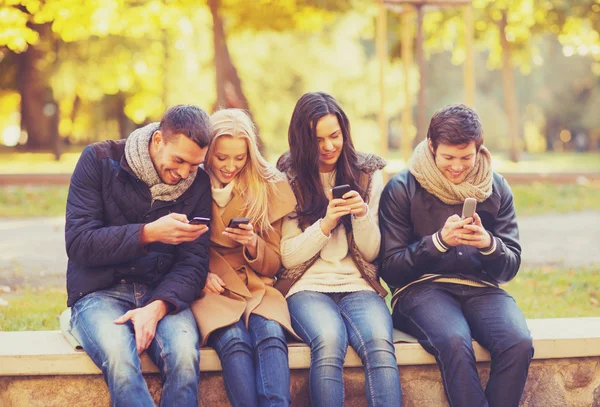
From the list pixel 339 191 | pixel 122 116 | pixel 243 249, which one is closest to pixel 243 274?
pixel 243 249

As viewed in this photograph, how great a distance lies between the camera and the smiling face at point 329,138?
412 centimetres

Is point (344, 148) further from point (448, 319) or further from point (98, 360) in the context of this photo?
point (98, 360)

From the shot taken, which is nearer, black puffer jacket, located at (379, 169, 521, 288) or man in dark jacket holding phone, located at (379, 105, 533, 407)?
man in dark jacket holding phone, located at (379, 105, 533, 407)

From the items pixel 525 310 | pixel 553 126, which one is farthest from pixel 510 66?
pixel 553 126

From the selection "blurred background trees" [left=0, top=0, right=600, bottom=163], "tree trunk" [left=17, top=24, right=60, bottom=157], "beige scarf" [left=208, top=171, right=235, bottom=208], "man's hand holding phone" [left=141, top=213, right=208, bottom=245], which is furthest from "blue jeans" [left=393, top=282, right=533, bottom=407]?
"tree trunk" [left=17, top=24, right=60, bottom=157]

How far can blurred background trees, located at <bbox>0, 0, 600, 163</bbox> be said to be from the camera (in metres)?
14.0

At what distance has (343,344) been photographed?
143 inches

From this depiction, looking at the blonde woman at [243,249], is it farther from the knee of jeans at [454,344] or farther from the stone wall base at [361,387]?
the knee of jeans at [454,344]

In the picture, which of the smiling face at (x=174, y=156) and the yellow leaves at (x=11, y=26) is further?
the yellow leaves at (x=11, y=26)

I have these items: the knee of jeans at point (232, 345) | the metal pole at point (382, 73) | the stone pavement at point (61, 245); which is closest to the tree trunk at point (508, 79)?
the stone pavement at point (61, 245)

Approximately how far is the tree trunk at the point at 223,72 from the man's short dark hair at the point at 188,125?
1172 cm

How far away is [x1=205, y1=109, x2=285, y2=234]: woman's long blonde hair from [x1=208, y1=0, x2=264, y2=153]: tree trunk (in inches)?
451

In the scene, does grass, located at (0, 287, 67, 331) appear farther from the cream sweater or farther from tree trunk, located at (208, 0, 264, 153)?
tree trunk, located at (208, 0, 264, 153)

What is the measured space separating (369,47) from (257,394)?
1470 inches
